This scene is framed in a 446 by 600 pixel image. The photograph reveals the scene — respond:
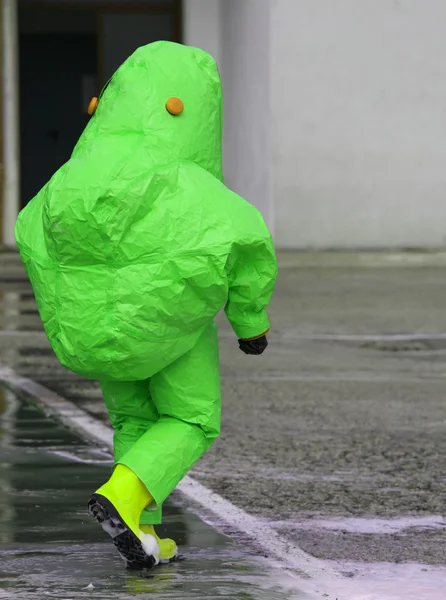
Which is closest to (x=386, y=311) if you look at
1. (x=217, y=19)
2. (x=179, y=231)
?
(x=217, y=19)

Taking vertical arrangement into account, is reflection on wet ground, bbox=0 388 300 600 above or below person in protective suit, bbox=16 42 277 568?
below

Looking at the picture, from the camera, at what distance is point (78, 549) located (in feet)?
18.9

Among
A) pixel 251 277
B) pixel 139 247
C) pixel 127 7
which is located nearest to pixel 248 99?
pixel 127 7

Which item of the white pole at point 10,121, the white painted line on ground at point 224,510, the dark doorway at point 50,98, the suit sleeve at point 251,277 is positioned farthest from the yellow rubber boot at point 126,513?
the dark doorway at point 50,98

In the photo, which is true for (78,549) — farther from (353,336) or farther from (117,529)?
(353,336)

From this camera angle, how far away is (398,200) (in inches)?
832

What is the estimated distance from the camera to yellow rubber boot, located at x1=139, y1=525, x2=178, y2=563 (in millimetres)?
5469

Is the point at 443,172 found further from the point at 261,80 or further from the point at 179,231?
the point at 179,231

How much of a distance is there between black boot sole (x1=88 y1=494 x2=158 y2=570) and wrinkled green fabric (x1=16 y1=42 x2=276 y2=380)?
438mm

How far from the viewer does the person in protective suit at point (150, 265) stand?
5.12 meters

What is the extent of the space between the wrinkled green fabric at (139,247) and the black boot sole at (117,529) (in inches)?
17.2

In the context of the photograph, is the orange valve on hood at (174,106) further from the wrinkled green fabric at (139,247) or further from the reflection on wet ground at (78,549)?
the reflection on wet ground at (78,549)

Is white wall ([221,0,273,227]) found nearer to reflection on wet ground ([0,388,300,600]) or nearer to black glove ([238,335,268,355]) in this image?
reflection on wet ground ([0,388,300,600])

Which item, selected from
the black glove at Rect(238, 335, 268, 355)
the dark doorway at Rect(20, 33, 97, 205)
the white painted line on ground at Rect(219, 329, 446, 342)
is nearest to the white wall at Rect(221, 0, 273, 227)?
the dark doorway at Rect(20, 33, 97, 205)
